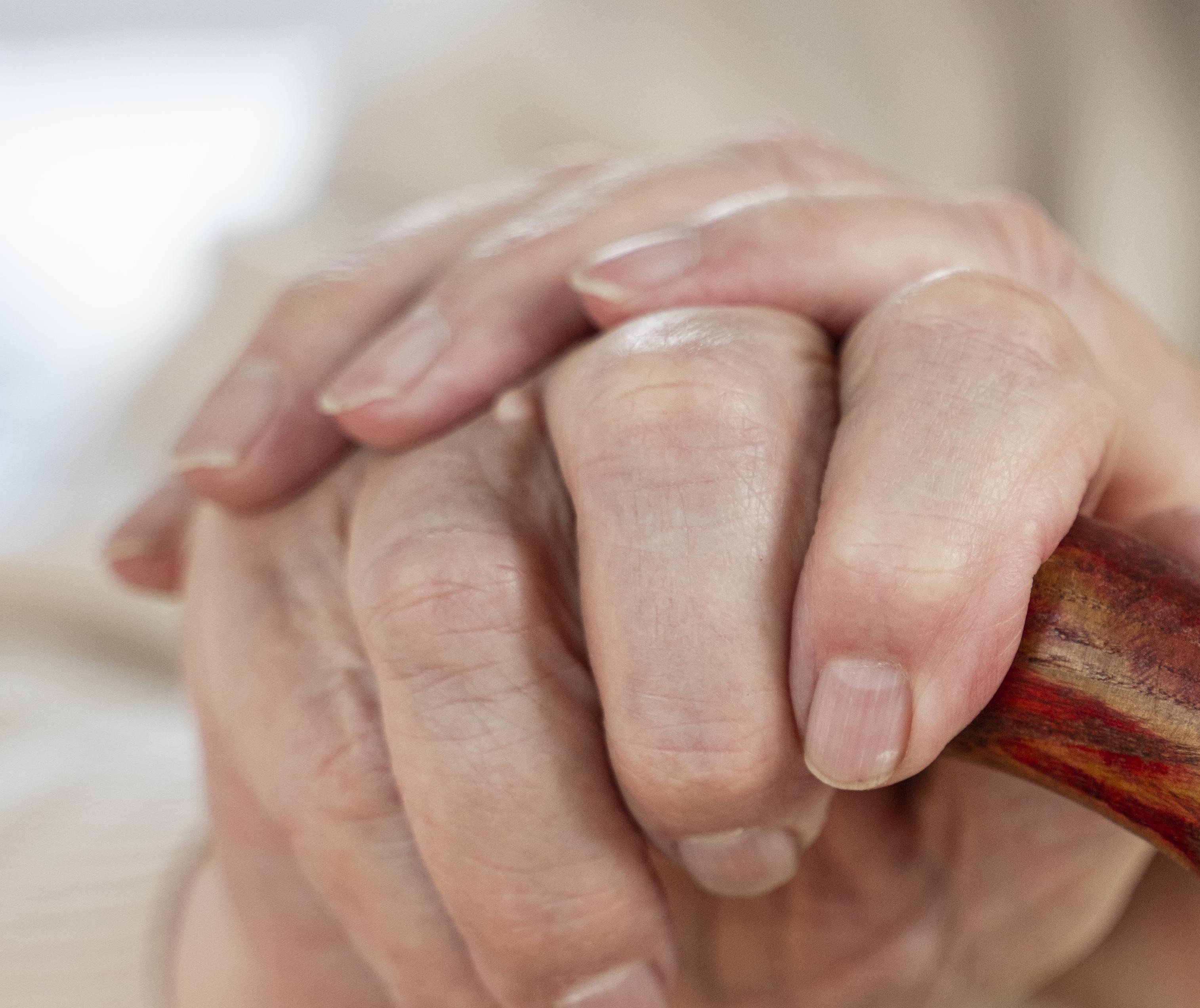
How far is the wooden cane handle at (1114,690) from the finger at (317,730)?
0.24 meters

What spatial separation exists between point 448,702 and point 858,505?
169 mm

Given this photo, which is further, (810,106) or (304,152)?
(304,152)

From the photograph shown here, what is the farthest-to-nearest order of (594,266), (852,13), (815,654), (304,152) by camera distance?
(304,152) < (852,13) < (594,266) < (815,654)

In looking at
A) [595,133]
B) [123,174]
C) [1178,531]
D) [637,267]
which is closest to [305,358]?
[637,267]

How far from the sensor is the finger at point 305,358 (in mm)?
593

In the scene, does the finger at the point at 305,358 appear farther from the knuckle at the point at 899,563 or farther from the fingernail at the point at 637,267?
the knuckle at the point at 899,563

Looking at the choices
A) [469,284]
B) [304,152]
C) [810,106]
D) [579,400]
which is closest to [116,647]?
[469,284]

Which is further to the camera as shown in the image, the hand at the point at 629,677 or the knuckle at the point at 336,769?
the knuckle at the point at 336,769

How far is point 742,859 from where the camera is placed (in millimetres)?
425

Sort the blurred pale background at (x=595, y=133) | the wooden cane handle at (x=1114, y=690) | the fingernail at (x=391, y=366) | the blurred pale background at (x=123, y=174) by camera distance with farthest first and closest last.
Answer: the blurred pale background at (x=123, y=174) < the blurred pale background at (x=595, y=133) < the fingernail at (x=391, y=366) < the wooden cane handle at (x=1114, y=690)

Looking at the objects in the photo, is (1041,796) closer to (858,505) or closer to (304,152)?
(858,505)

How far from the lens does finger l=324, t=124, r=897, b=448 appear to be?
0.55 m

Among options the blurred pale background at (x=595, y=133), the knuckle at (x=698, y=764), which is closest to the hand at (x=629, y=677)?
the knuckle at (x=698, y=764)

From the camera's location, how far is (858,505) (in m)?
0.36
